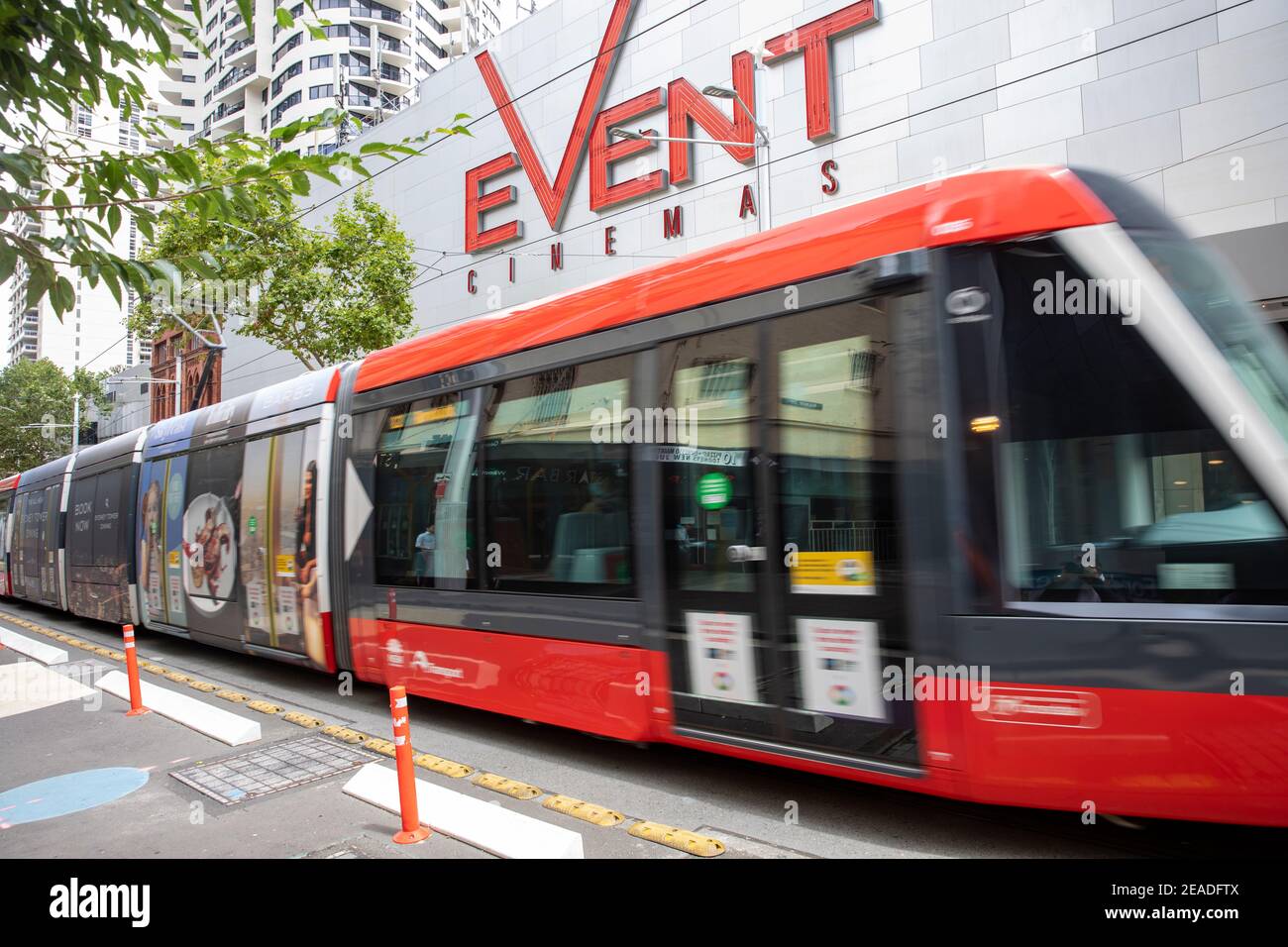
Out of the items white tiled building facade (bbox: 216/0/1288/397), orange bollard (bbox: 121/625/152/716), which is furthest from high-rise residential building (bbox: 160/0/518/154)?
orange bollard (bbox: 121/625/152/716)

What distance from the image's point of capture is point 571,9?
19625 mm

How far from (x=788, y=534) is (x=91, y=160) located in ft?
12.5

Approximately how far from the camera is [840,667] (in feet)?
14.0

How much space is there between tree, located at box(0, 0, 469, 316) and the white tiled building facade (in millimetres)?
5113

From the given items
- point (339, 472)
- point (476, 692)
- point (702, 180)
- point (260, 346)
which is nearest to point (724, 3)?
point (702, 180)

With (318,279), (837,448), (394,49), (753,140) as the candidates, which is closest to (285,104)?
(394,49)

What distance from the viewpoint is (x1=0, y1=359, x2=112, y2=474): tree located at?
5422 centimetres

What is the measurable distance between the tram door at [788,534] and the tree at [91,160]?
209 centimetres

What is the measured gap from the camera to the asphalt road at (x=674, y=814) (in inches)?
164

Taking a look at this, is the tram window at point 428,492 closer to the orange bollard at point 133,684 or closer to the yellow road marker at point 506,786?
the yellow road marker at point 506,786

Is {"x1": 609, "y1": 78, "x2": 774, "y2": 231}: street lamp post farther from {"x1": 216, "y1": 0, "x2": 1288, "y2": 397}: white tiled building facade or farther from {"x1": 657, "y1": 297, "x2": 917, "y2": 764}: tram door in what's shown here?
{"x1": 657, "y1": 297, "x2": 917, "y2": 764}: tram door

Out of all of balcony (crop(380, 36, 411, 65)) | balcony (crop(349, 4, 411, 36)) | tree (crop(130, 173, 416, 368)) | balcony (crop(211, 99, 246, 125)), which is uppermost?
balcony (crop(349, 4, 411, 36))

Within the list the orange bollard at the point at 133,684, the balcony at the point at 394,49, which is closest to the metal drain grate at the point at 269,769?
the orange bollard at the point at 133,684
